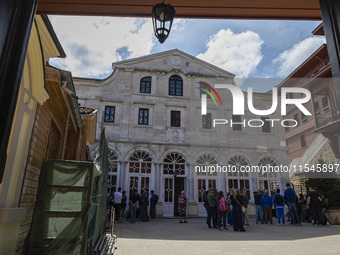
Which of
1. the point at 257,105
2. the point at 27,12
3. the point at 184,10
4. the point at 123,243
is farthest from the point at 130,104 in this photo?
the point at 27,12

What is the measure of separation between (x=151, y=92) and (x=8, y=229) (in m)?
16.7

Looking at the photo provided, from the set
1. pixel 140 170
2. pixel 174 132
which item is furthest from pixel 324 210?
pixel 140 170

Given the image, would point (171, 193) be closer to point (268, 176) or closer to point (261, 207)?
point (261, 207)

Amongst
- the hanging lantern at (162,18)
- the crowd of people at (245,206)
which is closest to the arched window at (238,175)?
the crowd of people at (245,206)

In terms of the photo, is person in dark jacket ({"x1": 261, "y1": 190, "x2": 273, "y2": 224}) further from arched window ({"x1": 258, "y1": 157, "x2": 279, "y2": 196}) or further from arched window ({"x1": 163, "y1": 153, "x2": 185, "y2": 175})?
arched window ({"x1": 258, "y1": 157, "x2": 279, "y2": 196})

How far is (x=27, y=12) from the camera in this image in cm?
174

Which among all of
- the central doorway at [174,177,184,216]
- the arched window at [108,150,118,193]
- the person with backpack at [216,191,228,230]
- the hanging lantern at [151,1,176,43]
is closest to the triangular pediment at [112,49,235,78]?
the arched window at [108,150,118,193]

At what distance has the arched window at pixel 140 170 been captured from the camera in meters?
17.9

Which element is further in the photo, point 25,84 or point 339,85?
point 25,84

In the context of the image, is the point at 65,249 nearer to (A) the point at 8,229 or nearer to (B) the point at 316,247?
(A) the point at 8,229

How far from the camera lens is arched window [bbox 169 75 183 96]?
20.7 metres

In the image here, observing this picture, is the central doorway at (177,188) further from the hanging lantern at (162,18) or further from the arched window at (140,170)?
the hanging lantern at (162,18)

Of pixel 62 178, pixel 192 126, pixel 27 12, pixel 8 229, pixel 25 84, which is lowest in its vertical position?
pixel 8 229

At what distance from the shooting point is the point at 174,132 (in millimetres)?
19312
